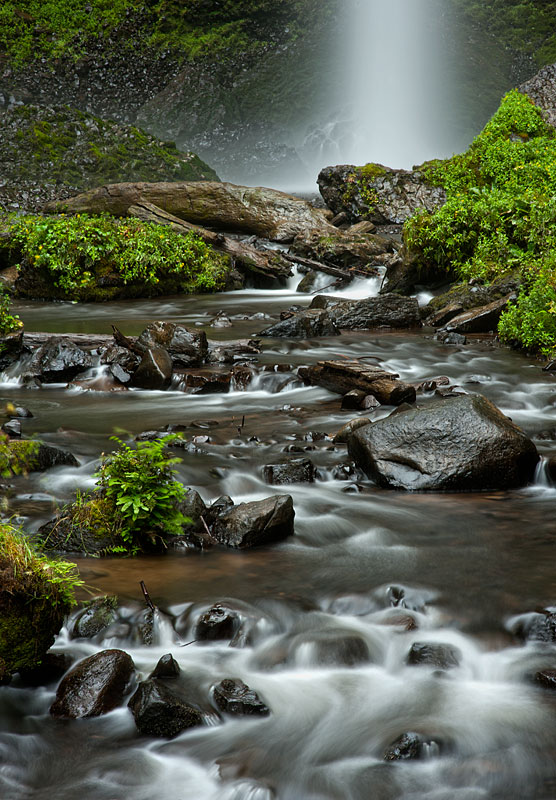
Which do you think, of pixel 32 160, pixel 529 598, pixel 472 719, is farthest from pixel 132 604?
pixel 32 160

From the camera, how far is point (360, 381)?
27.5ft

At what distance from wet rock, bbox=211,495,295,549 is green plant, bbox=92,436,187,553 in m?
0.31

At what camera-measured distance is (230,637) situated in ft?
12.6

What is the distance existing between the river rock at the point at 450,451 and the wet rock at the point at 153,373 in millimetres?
3924

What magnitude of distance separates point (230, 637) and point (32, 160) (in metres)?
28.4

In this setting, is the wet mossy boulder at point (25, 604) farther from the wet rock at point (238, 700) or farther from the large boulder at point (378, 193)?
the large boulder at point (378, 193)

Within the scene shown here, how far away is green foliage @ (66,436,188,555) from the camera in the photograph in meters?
4.61

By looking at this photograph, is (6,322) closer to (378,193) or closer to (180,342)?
(180,342)

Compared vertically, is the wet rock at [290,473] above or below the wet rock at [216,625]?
above

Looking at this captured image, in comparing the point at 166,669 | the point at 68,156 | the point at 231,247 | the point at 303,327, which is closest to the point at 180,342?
the point at 303,327

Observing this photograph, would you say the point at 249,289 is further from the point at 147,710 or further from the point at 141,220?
the point at 147,710

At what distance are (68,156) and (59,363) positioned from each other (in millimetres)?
22316

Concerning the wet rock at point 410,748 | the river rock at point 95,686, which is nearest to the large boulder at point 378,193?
the river rock at point 95,686

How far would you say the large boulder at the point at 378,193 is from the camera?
24.1 m
